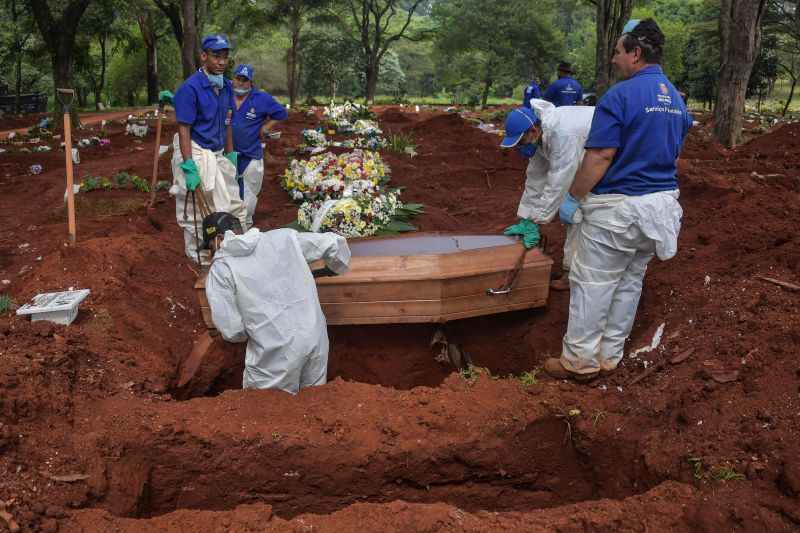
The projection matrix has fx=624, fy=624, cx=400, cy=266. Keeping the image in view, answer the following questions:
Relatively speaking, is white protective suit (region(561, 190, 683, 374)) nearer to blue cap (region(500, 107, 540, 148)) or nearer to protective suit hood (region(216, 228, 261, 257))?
blue cap (region(500, 107, 540, 148))

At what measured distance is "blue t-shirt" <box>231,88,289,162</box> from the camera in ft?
19.3

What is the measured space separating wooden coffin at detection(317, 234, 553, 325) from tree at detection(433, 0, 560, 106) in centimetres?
2164

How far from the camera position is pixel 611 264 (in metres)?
3.60

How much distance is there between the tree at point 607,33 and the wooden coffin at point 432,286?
7.64m

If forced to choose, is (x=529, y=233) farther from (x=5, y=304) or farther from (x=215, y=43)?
(x=5, y=304)

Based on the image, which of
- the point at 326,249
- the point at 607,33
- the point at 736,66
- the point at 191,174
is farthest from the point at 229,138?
the point at 607,33

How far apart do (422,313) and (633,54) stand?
6.66ft

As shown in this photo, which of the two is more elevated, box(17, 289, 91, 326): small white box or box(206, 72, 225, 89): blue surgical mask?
box(206, 72, 225, 89): blue surgical mask

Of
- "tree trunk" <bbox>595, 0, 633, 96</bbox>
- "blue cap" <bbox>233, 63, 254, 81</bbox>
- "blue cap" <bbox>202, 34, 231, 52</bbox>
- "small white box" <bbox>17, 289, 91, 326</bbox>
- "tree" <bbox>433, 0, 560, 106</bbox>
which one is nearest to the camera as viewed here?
"small white box" <bbox>17, 289, 91, 326</bbox>

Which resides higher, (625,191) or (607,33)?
(607,33)

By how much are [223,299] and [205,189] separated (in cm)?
180

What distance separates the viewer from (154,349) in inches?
168

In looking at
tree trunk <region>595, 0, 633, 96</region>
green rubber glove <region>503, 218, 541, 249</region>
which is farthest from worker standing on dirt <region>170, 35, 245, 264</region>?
tree trunk <region>595, 0, 633, 96</region>

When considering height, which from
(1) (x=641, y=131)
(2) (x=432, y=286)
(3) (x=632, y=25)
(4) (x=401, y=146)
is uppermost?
(3) (x=632, y=25)
